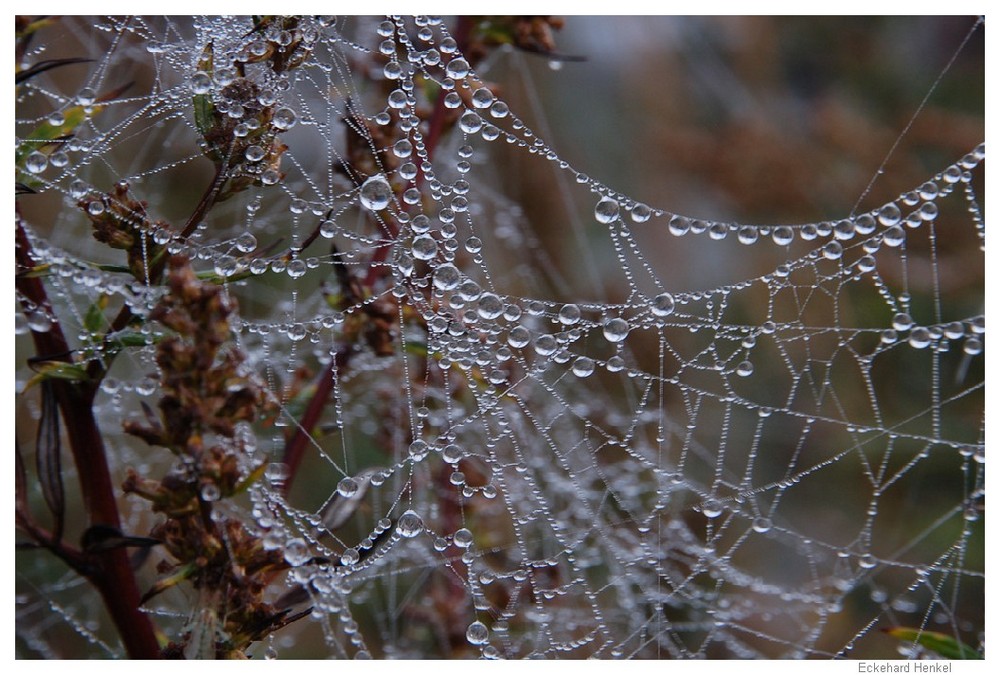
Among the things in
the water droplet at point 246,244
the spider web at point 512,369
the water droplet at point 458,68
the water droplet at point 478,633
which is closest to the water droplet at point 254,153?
the spider web at point 512,369

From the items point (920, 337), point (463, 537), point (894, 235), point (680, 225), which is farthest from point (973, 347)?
point (463, 537)

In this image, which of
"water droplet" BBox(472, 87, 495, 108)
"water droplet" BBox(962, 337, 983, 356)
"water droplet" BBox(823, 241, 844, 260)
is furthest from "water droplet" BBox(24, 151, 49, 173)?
"water droplet" BBox(962, 337, 983, 356)

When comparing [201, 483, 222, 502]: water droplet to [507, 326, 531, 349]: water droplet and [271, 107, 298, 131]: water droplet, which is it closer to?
[271, 107, 298, 131]: water droplet

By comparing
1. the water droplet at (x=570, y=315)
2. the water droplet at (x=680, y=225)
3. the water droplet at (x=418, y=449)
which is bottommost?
the water droplet at (x=418, y=449)

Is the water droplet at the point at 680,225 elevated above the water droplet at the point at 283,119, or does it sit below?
below

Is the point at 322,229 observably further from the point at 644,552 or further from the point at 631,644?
the point at 631,644

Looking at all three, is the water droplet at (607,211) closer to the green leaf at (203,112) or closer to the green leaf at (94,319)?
the green leaf at (203,112)

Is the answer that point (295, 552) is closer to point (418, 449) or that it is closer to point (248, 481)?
point (248, 481)

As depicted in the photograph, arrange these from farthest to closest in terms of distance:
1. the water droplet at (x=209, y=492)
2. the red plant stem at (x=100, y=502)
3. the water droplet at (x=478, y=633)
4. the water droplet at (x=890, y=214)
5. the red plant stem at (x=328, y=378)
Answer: the water droplet at (x=890, y=214) → the water droplet at (x=478, y=633) → the red plant stem at (x=328, y=378) → the red plant stem at (x=100, y=502) → the water droplet at (x=209, y=492)
